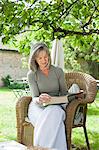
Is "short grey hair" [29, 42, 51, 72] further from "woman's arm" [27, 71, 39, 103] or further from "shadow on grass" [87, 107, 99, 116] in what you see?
"shadow on grass" [87, 107, 99, 116]

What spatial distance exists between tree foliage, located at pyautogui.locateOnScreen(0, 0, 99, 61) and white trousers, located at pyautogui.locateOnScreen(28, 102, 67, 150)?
115 centimetres

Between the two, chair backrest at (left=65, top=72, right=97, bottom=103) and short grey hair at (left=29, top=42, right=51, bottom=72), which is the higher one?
short grey hair at (left=29, top=42, right=51, bottom=72)

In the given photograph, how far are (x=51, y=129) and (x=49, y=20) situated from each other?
1.46 meters

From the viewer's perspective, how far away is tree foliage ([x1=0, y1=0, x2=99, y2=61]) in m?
4.04

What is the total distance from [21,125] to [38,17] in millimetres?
1407

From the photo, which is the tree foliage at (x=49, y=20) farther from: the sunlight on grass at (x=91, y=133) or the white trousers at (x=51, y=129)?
the sunlight on grass at (x=91, y=133)

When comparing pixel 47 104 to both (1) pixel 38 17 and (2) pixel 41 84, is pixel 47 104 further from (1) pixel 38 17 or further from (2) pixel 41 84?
(1) pixel 38 17

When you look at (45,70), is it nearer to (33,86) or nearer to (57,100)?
(33,86)

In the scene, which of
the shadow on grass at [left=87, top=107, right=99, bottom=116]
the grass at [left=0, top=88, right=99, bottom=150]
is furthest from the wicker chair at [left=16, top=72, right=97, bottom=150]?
the shadow on grass at [left=87, top=107, right=99, bottom=116]

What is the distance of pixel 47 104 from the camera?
12.2ft

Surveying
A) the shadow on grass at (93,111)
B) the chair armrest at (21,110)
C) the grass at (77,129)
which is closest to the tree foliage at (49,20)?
the chair armrest at (21,110)

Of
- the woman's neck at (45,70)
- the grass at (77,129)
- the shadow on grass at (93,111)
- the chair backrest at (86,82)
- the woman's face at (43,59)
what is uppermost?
the woman's face at (43,59)

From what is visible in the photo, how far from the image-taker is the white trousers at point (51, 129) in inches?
140

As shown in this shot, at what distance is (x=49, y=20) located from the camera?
4230mm
